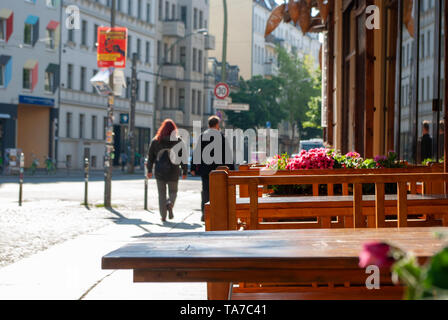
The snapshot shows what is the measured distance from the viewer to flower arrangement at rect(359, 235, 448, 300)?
4.61ft

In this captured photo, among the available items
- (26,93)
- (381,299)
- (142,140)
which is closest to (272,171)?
(381,299)

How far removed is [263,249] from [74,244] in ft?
27.2

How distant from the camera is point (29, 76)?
173 feet

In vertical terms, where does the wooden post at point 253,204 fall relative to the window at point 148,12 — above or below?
below

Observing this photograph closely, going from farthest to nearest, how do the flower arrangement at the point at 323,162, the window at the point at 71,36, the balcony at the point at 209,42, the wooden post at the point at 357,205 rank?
1. the balcony at the point at 209,42
2. the window at the point at 71,36
3. the flower arrangement at the point at 323,162
4. the wooden post at the point at 357,205

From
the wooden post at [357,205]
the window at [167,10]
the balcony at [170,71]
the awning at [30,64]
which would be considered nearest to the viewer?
the wooden post at [357,205]

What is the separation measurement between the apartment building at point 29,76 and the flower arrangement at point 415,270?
1970 inches

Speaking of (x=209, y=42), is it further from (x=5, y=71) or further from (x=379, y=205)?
(x=379, y=205)

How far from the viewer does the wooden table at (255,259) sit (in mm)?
2779

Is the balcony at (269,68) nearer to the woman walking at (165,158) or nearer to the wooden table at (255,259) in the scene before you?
the woman walking at (165,158)

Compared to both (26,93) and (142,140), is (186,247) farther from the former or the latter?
(142,140)

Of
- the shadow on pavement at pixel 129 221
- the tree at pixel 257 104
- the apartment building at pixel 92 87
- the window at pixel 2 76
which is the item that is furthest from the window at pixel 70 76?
the shadow on pavement at pixel 129 221

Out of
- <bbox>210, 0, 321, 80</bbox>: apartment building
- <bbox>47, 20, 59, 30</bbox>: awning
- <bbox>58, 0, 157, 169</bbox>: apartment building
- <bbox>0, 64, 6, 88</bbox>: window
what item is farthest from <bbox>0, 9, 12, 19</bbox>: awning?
<bbox>210, 0, 321, 80</bbox>: apartment building

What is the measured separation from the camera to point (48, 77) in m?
55.0
